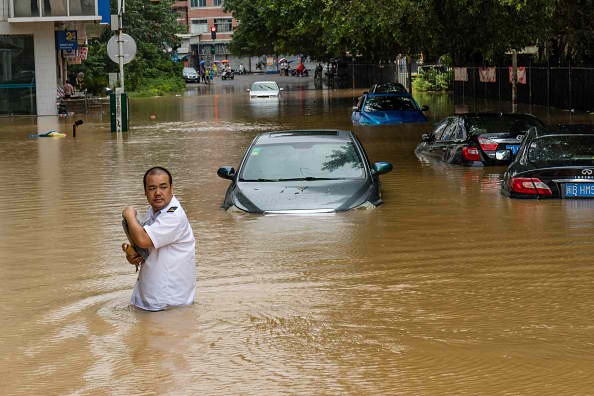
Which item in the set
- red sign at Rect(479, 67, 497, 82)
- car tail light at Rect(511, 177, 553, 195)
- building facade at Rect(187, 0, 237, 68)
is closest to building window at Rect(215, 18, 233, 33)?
building facade at Rect(187, 0, 237, 68)

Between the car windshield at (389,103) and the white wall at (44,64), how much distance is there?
1596 cm

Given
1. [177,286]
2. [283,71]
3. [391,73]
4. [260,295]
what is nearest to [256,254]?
[260,295]

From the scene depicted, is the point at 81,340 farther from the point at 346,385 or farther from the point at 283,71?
the point at 283,71

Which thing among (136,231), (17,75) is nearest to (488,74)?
(17,75)

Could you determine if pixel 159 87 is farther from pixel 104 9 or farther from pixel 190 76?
pixel 104 9

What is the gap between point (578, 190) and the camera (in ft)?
50.7

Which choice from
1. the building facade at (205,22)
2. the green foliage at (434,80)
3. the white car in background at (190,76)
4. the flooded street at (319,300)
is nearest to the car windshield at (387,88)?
the green foliage at (434,80)

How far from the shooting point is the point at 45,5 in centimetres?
4722

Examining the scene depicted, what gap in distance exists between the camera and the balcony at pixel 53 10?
46.8 m

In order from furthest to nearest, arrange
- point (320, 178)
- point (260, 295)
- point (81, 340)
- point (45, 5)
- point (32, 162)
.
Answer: point (45, 5) < point (32, 162) < point (320, 178) < point (260, 295) < point (81, 340)

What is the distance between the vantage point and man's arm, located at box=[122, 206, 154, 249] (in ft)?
27.3

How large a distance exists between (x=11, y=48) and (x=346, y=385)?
43.3 meters

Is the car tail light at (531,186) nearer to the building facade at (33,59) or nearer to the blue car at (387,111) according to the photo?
the blue car at (387,111)

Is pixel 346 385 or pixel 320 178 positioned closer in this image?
pixel 346 385
